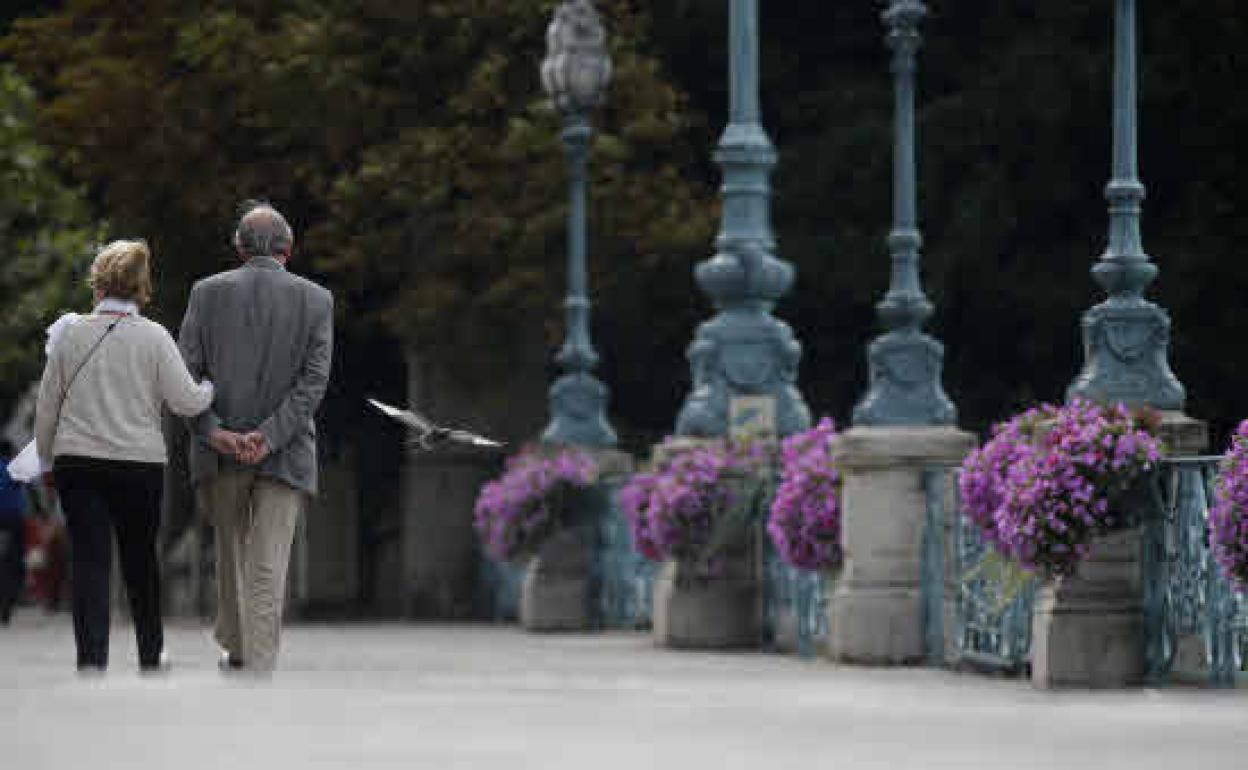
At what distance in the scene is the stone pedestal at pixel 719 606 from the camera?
23.5m

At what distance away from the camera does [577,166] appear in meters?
30.3

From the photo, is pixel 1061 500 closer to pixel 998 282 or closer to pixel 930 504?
pixel 930 504

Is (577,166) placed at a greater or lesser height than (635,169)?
lesser

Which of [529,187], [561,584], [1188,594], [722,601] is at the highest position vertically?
[529,187]

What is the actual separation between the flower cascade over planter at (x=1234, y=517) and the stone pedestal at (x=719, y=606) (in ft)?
27.0

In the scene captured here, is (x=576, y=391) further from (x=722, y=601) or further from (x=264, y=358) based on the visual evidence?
(x=264, y=358)

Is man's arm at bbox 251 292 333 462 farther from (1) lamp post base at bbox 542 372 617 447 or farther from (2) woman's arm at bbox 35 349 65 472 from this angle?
(1) lamp post base at bbox 542 372 617 447

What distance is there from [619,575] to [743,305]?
4463mm

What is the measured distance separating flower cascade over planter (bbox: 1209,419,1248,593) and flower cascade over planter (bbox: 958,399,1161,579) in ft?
4.23

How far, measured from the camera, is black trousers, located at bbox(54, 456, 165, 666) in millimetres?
13359

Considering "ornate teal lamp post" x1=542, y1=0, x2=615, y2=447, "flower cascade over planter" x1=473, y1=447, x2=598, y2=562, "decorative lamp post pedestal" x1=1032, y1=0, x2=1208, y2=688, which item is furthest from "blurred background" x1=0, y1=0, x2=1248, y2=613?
"decorative lamp post pedestal" x1=1032, y1=0, x2=1208, y2=688

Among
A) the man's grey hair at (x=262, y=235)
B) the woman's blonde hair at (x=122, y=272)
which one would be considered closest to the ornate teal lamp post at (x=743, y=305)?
the man's grey hair at (x=262, y=235)

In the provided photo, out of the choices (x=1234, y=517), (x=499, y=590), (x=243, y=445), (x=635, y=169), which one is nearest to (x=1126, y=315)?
(x=1234, y=517)

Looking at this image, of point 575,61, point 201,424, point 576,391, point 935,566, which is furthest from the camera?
point 576,391
